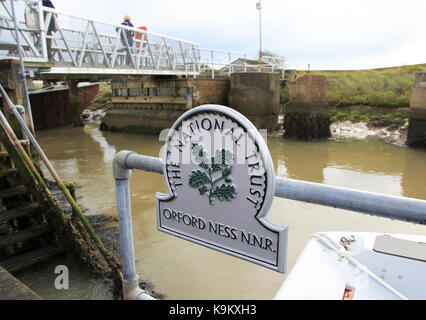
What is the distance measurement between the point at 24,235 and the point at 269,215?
4134mm

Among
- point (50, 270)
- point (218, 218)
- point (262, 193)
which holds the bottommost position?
point (50, 270)

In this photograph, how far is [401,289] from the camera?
10.5 ft

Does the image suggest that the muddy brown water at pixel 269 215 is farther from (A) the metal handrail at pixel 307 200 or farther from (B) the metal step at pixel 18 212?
(A) the metal handrail at pixel 307 200

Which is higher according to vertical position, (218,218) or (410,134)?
(218,218)

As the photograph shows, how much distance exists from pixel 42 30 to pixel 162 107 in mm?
9522

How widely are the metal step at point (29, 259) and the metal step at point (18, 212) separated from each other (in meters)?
0.53

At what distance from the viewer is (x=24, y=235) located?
4.60m

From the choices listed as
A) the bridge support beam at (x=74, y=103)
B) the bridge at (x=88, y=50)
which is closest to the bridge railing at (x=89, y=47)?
the bridge at (x=88, y=50)

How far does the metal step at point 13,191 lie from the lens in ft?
16.0

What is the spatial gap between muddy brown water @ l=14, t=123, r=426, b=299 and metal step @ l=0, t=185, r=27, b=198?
1.19m

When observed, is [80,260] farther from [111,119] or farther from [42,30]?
[111,119]

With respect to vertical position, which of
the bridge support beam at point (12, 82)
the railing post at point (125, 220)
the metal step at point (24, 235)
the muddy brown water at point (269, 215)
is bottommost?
the muddy brown water at point (269, 215)

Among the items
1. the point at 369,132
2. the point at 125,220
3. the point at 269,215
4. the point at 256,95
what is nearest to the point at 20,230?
the point at 125,220
